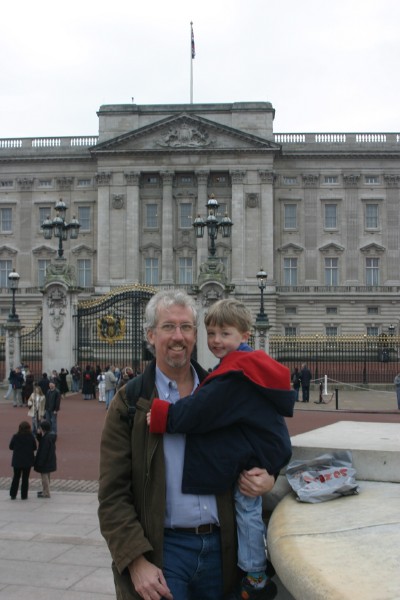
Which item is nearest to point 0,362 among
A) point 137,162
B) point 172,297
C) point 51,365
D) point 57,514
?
point 51,365

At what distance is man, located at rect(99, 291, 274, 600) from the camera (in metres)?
3.54

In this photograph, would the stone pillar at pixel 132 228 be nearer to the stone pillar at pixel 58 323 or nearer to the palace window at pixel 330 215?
the palace window at pixel 330 215

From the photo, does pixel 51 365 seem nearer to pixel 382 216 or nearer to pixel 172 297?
pixel 172 297

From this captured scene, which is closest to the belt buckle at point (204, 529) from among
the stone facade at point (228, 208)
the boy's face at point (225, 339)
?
the boy's face at point (225, 339)

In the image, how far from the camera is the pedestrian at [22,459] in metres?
11.6

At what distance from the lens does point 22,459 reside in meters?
11.7

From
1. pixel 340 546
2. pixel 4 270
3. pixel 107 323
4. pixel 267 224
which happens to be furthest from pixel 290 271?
pixel 340 546

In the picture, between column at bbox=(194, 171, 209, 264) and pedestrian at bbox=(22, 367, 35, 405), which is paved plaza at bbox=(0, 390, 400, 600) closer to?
pedestrian at bbox=(22, 367, 35, 405)

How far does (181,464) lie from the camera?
366 centimetres

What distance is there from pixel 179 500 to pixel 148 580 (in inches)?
16.2

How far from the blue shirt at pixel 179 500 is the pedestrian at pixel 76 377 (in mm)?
27246

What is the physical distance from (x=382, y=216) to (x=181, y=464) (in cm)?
5809

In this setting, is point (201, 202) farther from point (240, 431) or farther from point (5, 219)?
point (240, 431)

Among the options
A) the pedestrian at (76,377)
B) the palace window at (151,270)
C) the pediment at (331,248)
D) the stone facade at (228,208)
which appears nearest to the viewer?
the pedestrian at (76,377)
